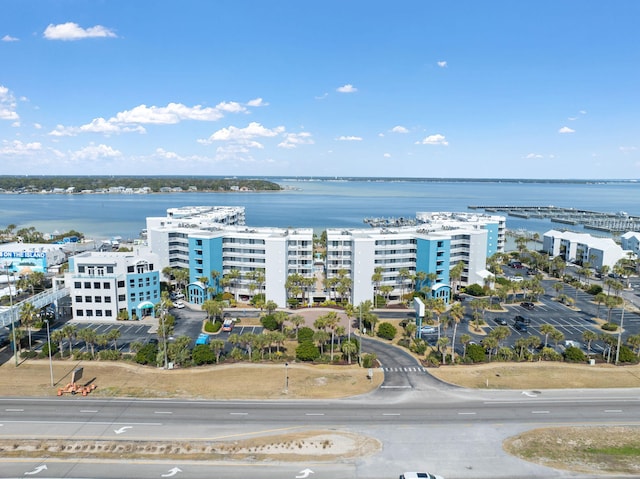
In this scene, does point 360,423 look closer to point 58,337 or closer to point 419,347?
point 419,347

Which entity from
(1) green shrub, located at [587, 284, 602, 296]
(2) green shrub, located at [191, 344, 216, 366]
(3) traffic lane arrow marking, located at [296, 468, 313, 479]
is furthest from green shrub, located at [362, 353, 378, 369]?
(1) green shrub, located at [587, 284, 602, 296]

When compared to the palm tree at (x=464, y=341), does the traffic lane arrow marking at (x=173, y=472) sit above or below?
below

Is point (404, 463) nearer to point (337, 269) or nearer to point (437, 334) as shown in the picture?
point (437, 334)

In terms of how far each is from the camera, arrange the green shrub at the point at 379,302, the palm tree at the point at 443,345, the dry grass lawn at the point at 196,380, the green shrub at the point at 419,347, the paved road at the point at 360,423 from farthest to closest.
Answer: the green shrub at the point at 379,302
the green shrub at the point at 419,347
the palm tree at the point at 443,345
the dry grass lawn at the point at 196,380
the paved road at the point at 360,423

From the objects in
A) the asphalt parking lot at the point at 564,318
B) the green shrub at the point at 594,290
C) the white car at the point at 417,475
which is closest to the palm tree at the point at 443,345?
the asphalt parking lot at the point at 564,318

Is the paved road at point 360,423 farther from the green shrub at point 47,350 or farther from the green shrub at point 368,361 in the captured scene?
the green shrub at point 47,350

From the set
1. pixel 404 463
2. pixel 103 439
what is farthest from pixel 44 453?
pixel 404 463
